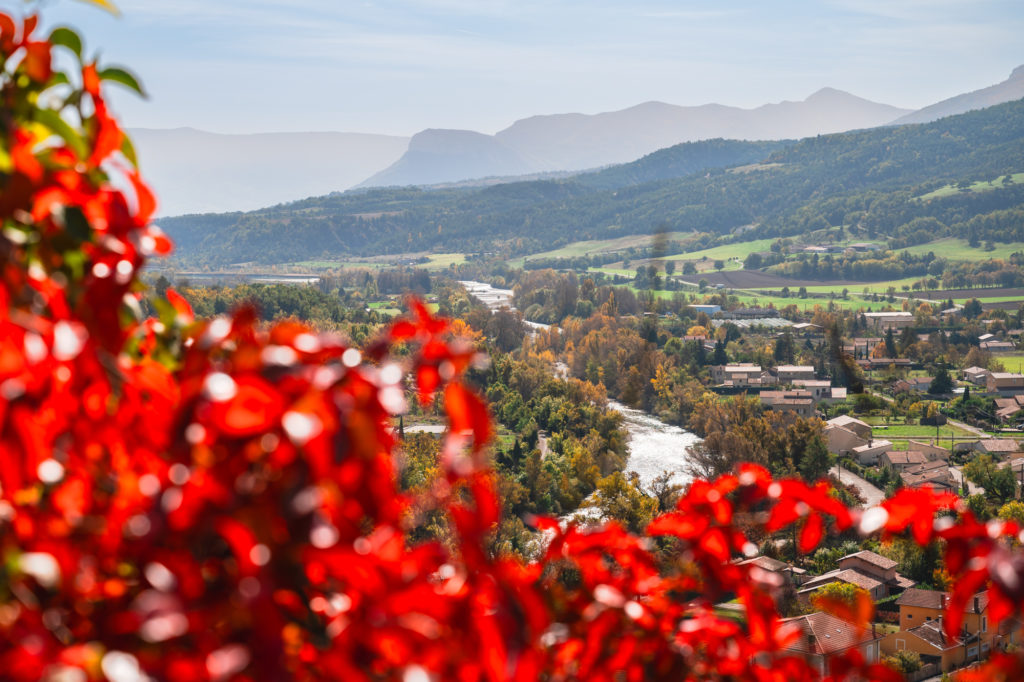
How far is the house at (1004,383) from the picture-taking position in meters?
38.6

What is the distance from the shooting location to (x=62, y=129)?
1015 mm

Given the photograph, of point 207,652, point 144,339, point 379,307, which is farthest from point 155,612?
point 379,307

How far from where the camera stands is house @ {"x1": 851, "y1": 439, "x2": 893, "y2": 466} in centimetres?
2950

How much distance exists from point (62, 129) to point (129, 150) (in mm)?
69

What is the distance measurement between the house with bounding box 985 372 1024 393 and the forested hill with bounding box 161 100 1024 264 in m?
55.9

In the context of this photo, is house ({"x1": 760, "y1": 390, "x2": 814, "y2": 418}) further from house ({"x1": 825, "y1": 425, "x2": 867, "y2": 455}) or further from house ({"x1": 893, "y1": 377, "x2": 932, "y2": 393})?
house ({"x1": 893, "y1": 377, "x2": 932, "y2": 393})

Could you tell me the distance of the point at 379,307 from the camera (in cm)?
6091

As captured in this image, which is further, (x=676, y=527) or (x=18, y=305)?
(x=676, y=527)

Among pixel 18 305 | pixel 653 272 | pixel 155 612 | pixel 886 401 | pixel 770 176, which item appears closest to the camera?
pixel 155 612

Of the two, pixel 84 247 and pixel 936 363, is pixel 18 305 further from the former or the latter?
pixel 936 363

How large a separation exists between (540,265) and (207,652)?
89772 mm

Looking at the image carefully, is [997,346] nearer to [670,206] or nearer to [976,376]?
[976,376]

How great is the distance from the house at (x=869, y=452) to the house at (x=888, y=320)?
20.0m

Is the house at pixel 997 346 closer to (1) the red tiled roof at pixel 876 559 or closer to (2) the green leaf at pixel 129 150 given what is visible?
(1) the red tiled roof at pixel 876 559
